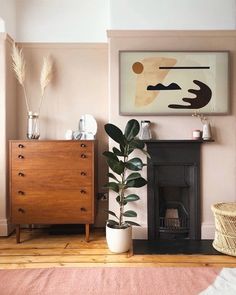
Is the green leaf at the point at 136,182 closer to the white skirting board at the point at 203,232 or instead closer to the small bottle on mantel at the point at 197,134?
the white skirting board at the point at 203,232

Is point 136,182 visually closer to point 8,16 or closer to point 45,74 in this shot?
point 45,74

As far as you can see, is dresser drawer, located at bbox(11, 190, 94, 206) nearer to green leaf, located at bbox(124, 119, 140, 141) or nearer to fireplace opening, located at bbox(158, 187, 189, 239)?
green leaf, located at bbox(124, 119, 140, 141)

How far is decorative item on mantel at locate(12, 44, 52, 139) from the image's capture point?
2.90 metres

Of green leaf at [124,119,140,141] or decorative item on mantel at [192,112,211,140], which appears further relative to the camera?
decorative item on mantel at [192,112,211,140]

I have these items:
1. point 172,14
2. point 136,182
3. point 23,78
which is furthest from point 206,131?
point 23,78

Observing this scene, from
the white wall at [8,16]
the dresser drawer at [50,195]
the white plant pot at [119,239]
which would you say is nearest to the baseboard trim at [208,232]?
the white plant pot at [119,239]

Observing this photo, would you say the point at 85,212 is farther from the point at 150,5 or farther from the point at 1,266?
the point at 150,5

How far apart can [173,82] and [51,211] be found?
184cm

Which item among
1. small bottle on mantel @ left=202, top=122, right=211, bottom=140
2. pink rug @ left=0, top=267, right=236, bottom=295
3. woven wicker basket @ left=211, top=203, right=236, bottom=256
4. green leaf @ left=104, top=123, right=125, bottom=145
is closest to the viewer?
pink rug @ left=0, top=267, right=236, bottom=295

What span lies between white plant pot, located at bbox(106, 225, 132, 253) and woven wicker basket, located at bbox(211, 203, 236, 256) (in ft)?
2.78

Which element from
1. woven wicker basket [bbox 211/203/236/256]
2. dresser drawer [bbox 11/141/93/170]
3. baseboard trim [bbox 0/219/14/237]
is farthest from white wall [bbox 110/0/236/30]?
baseboard trim [bbox 0/219/14/237]

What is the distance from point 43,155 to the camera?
2639mm

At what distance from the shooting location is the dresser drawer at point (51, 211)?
265cm

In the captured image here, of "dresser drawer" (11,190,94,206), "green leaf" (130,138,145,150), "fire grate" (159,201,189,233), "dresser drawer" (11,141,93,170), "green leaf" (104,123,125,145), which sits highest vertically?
"green leaf" (104,123,125,145)
